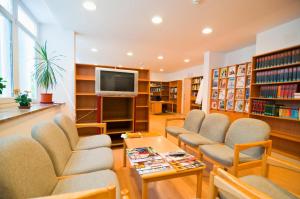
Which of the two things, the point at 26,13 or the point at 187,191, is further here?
the point at 26,13

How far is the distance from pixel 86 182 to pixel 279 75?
3426 millimetres

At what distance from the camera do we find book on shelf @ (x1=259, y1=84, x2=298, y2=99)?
2479 mm

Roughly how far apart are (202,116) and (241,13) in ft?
6.03

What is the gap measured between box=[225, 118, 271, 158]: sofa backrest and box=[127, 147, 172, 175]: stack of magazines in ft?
3.61

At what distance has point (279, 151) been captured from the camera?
2.80 metres

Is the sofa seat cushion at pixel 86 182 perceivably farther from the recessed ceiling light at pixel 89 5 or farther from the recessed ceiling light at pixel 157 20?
the recessed ceiling light at pixel 157 20

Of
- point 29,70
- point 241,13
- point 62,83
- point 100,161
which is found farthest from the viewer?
point 62,83

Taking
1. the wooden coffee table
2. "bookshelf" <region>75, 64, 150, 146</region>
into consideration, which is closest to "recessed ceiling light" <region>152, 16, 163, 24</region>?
"bookshelf" <region>75, 64, 150, 146</region>

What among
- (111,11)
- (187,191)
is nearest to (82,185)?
(187,191)

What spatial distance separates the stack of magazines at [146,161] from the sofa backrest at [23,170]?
2.18ft

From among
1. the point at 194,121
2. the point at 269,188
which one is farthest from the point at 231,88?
the point at 269,188

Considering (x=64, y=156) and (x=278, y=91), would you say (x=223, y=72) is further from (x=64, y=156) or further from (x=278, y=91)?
(x=64, y=156)

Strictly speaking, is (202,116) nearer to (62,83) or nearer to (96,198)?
(96,198)

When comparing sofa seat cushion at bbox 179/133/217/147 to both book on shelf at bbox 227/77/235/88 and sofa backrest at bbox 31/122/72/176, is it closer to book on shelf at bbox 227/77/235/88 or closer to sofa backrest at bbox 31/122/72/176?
sofa backrest at bbox 31/122/72/176
